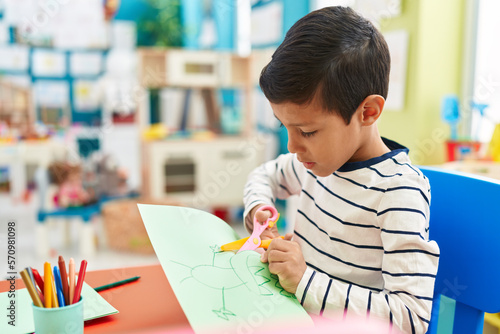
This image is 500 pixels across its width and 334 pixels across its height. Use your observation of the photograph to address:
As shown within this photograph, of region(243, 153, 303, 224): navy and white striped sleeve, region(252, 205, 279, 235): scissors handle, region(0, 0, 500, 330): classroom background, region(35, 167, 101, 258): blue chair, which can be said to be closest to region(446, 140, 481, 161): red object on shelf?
region(0, 0, 500, 330): classroom background

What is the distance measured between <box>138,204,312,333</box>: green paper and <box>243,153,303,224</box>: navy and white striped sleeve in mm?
156

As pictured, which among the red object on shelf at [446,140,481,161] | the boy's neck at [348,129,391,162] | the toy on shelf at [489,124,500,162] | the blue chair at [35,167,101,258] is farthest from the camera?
the blue chair at [35,167,101,258]

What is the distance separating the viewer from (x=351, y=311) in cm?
54

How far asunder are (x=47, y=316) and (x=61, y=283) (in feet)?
0.13

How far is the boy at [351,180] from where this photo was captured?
54cm

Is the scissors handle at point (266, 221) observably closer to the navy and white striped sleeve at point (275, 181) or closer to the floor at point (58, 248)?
the navy and white striped sleeve at point (275, 181)

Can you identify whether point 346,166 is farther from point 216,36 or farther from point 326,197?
point 216,36

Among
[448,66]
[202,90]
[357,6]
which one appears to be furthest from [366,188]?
[202,90]

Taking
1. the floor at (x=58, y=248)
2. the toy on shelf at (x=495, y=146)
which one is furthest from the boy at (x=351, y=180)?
the floor at (x=58, y=248)

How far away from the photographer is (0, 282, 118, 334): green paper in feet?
1.78

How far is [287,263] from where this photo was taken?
1.89ft

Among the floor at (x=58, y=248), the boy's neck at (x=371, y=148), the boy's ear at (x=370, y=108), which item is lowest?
the floor at (x=58, y=248)

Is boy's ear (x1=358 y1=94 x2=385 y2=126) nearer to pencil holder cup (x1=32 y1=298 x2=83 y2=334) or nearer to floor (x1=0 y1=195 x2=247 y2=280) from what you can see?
pencil holder cup (x1=32 y1=298 x2=83 y2=334)

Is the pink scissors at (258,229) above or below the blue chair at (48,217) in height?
above
